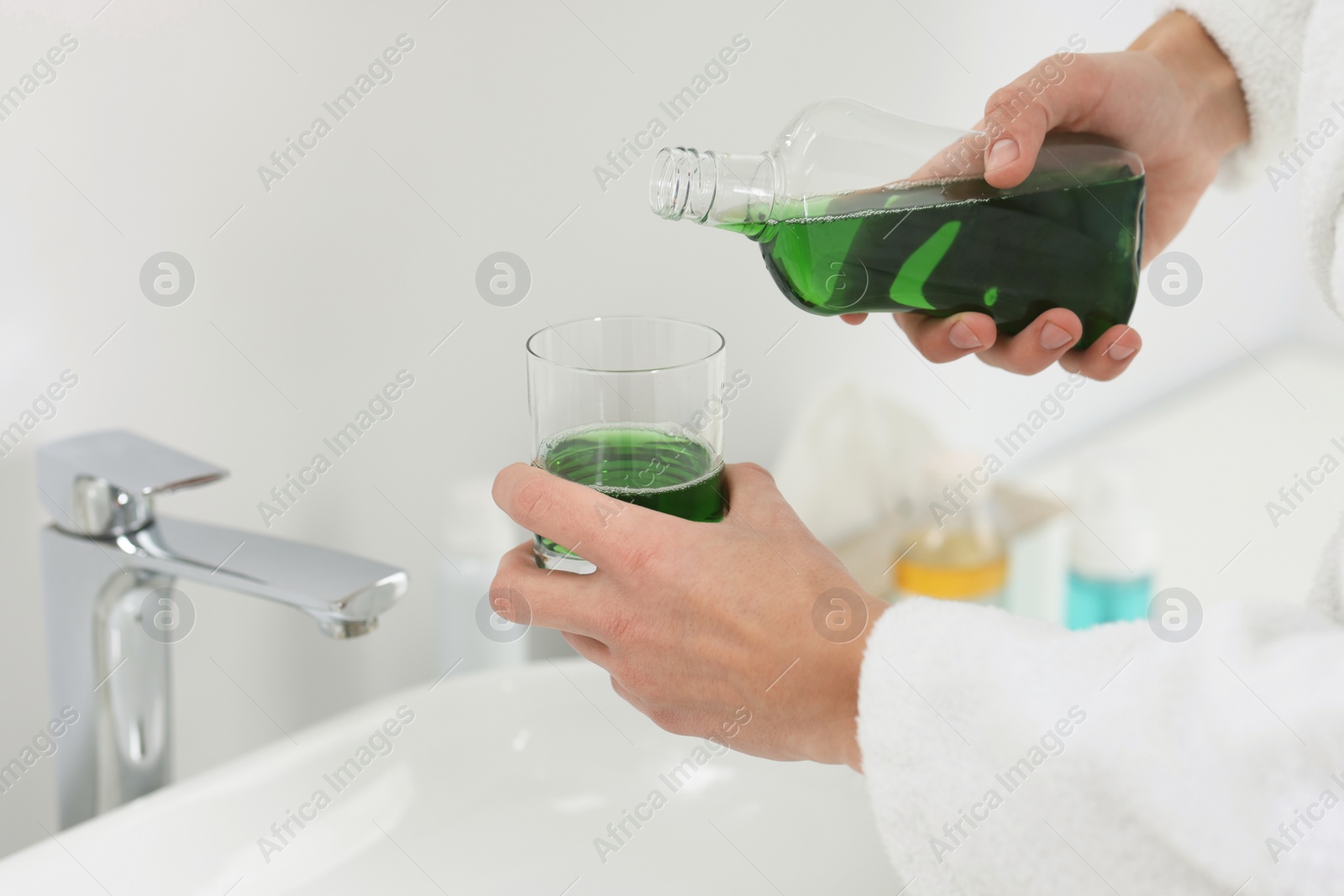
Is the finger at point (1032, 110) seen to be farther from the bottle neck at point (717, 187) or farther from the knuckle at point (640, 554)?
the knuckle at point (640, 554)

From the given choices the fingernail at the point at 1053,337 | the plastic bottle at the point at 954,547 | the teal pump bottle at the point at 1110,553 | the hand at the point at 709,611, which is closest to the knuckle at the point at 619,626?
the hand at the point at 709,611

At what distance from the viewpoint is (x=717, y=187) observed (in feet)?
1.52

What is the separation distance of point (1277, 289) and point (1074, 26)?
64cm

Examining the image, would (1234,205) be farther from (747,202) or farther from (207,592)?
(207,592)

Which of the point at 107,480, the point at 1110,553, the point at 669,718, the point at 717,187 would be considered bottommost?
the point at 1110,553

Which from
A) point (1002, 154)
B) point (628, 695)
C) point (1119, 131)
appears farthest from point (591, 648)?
point (1119, 131)

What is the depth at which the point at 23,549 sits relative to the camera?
589 millimetres

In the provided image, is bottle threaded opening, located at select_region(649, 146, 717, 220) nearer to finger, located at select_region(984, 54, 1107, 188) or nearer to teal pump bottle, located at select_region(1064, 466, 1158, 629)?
finger, located at select_region(984, 54, 1107, 188)

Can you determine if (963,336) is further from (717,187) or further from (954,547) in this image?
(954,547)

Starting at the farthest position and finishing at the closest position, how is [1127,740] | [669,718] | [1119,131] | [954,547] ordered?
[954,547] < [1119,131] < [669,718] < [1127,740]

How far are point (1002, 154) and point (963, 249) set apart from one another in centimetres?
4

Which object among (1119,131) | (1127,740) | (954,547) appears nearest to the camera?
(1127,740)

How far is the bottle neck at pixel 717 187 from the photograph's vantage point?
0.46 m

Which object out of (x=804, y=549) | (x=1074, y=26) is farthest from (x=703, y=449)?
(x=1074, y=26)
